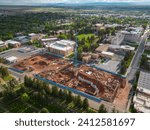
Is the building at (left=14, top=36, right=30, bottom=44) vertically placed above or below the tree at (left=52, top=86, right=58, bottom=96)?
above

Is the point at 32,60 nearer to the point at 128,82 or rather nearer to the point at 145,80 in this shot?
the point at 128,82

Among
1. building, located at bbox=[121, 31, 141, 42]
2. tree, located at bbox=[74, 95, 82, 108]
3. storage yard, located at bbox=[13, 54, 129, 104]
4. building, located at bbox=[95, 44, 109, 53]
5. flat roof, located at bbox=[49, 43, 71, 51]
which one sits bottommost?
storage yard, located at bbox=[13, 54, 129, 104]

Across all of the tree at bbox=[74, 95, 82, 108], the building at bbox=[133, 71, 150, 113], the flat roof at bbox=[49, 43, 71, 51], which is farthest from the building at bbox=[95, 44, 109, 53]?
the tree at bbox=[74, 95, 82, 108]

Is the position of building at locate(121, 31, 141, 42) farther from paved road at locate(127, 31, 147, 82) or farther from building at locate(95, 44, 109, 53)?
building at locate(95, 44, 109, 53)

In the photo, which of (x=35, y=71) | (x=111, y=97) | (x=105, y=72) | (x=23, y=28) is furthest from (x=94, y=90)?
(x=23, y=28)

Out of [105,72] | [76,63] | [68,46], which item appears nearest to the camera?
[105,72]

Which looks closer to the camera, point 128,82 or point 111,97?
point 111,97
